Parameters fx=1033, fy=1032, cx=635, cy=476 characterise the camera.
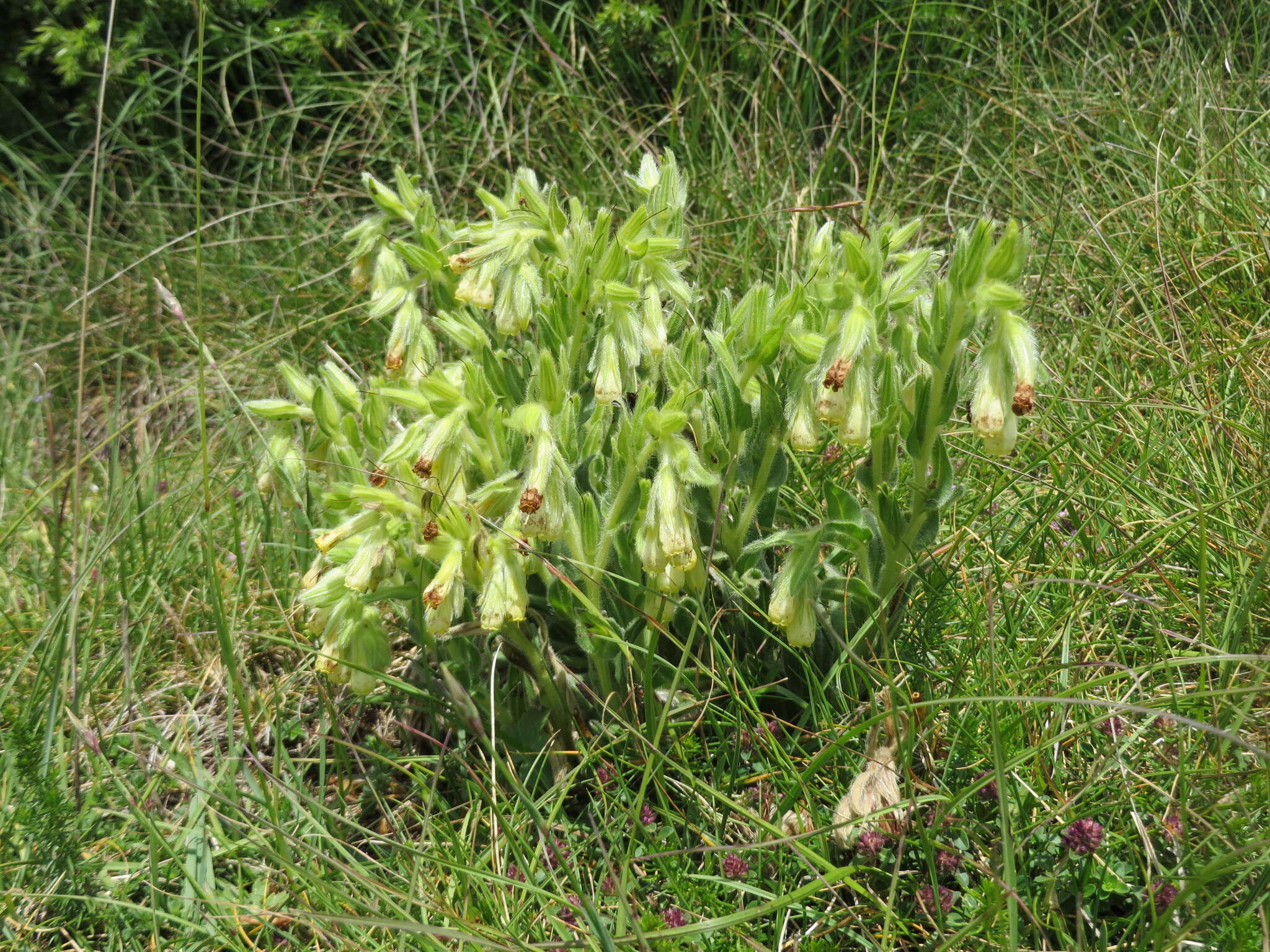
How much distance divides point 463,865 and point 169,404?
268cm

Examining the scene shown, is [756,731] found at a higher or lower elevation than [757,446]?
lower

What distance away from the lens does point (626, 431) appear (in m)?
1.59

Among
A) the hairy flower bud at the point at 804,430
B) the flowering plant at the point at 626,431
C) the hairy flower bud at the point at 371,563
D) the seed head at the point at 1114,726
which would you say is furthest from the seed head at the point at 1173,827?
the hairy flower bud at the point at 371,563

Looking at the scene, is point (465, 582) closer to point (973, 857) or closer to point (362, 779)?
point (362, 779)

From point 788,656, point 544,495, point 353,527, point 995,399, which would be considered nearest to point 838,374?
point 995,399

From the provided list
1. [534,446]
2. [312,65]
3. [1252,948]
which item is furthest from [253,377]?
[1252,948]

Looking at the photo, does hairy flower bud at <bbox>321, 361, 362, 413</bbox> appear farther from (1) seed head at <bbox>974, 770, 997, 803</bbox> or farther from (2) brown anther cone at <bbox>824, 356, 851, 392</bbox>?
(1) seed head at <bbox>974, 770, 997, 803</bbox>

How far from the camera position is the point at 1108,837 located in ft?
5.02

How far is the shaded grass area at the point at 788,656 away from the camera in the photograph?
1.50 m

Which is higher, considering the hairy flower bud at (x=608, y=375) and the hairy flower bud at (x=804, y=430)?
the hairy flower bud at (x=608, y=375)

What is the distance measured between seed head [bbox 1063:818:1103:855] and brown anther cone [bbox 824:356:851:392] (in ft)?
2.34

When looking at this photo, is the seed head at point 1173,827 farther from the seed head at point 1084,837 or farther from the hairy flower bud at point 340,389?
the hairy flower bud at point 340,389

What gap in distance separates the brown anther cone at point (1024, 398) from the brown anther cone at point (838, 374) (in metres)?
0.23

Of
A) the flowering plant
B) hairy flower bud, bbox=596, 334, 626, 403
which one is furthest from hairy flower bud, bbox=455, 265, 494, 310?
hairy flower bud, bbox=596, 334, 626, 403
